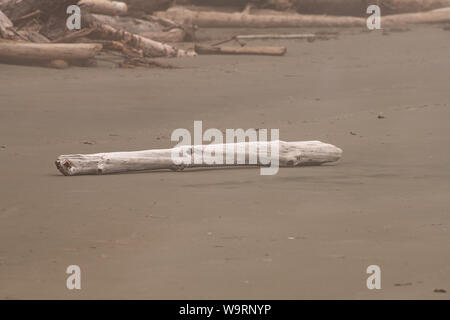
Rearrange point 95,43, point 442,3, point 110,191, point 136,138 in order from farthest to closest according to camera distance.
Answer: point 442,3 → point 95,43 → point 136,138 → point 110,191

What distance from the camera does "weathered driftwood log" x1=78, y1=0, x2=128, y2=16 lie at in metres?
19.1

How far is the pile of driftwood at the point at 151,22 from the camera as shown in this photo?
15602 mm

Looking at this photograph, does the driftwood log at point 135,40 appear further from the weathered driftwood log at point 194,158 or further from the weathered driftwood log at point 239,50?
the weathered driftwood log at point 194,158

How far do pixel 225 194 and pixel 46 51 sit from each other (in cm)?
803

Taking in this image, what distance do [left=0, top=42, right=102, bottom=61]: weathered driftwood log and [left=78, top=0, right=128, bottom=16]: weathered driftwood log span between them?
10.5 ft

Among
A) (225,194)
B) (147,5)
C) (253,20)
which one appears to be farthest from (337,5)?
(225,194)

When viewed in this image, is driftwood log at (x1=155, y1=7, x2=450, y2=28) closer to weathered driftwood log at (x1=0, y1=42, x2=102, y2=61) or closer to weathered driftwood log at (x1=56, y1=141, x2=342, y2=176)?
weathered driftwood log at (x1=0, y1=42, x2=102, y2=61)

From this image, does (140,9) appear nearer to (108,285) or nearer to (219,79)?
(219,79)

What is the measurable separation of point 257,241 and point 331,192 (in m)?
1.75

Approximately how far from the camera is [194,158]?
347 inches

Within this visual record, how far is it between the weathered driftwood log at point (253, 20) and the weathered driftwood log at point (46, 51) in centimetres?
705

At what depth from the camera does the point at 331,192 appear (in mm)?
7988

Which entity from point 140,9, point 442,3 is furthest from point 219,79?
point 442,3

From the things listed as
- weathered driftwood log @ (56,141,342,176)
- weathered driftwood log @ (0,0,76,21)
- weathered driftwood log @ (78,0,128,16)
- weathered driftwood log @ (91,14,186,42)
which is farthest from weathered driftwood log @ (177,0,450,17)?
weathered driftwood log @ (56,141,342,176)
